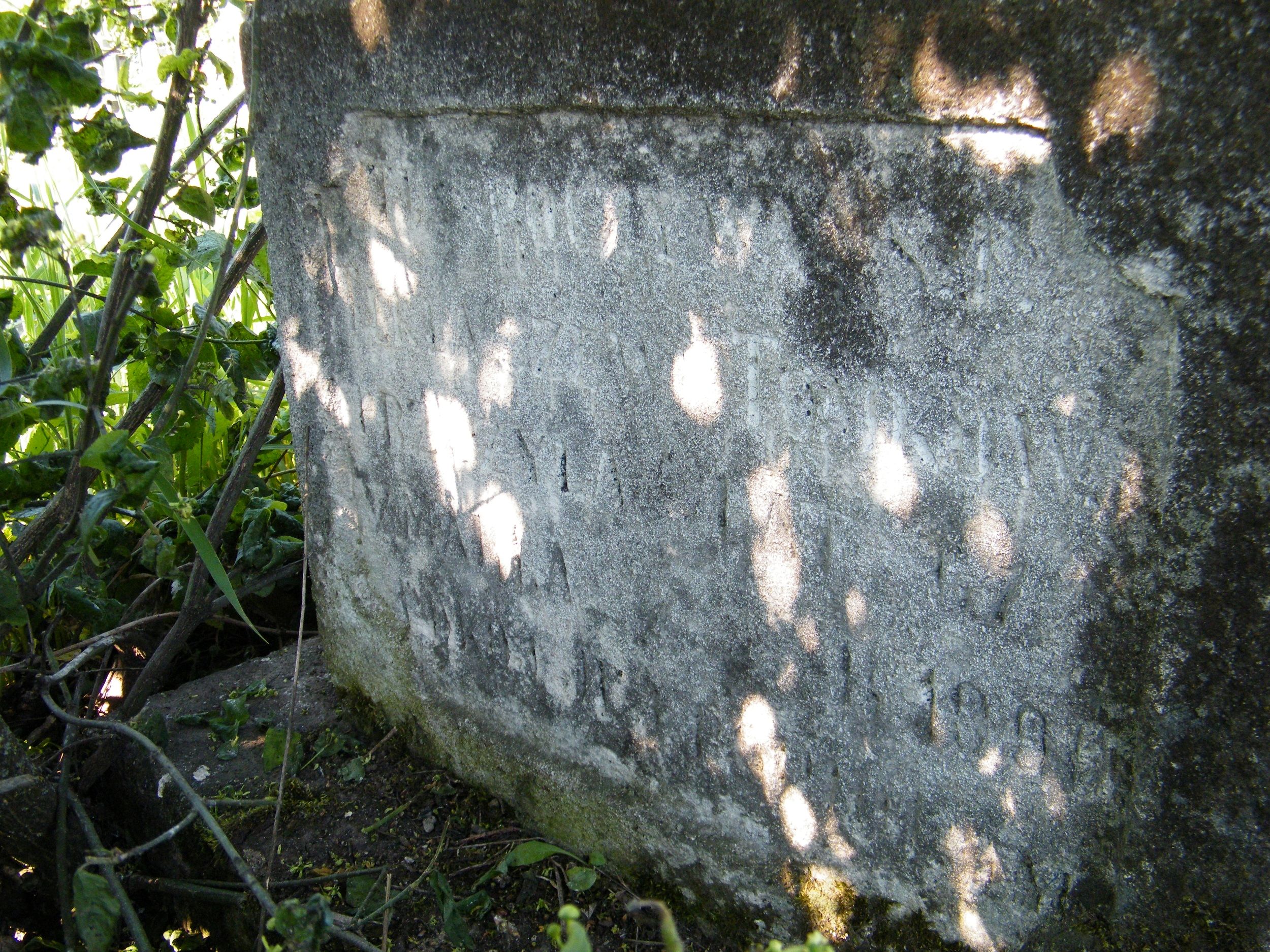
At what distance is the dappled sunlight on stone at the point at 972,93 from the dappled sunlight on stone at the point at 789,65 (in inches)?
6.1

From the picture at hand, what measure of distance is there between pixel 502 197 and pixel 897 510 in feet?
2.70

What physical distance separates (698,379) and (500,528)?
0.54m

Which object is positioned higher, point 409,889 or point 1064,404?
point 1064,404

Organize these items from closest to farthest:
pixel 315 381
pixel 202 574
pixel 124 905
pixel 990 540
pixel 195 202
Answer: pixel 990 540
pixel 124 905
pixel 195 202
pixel 315 381
pixel 202 574

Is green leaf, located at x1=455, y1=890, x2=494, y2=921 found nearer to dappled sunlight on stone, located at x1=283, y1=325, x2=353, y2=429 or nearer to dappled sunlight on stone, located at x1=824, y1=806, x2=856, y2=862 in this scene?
dappled sunlight on stone, located at x1=824, y1=806, x2=856, y2=862

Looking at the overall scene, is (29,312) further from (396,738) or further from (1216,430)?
(1216,430)

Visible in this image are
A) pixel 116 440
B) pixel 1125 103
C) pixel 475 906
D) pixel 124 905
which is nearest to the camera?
pixel 1125 103

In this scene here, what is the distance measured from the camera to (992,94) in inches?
43.9

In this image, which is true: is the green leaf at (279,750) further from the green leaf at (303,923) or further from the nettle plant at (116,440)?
the green leaf at (303,923)

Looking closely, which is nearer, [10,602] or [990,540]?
[990,540]

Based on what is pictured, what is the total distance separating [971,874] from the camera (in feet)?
4.66

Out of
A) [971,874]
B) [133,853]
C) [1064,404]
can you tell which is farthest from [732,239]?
[133,853]

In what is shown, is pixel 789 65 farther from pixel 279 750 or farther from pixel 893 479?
pixel 279 750

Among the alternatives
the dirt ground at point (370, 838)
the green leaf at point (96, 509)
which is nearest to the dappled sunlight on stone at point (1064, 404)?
the dirt ground at point (370, 838)
